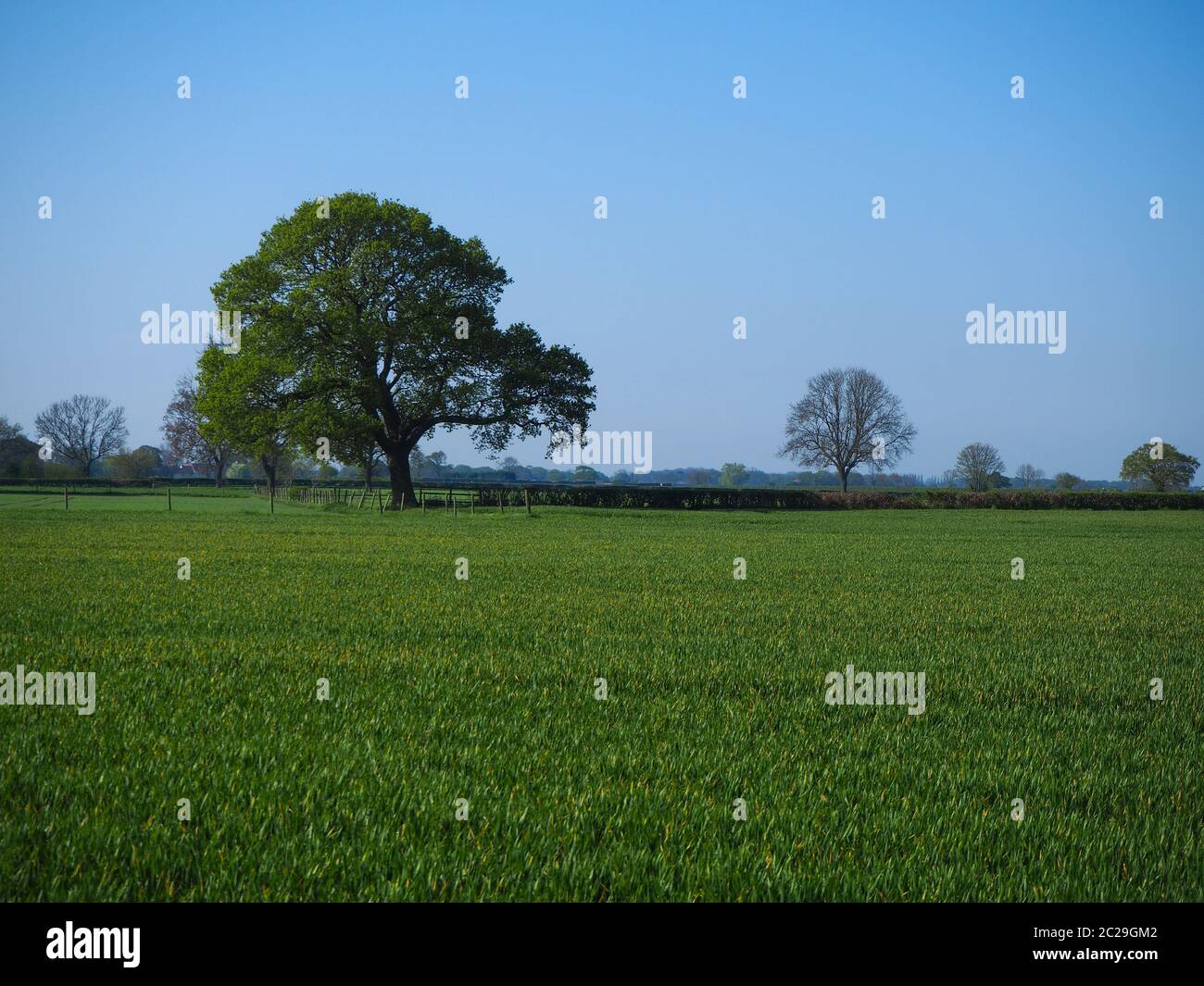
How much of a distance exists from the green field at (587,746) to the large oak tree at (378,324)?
30930mm

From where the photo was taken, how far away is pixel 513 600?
1441cm

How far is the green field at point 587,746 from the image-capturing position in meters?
4.43

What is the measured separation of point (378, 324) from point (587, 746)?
41431 mm

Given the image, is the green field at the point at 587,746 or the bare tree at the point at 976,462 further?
the bare tree at the point at 976,462

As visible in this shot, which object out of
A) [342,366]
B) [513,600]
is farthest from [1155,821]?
[342,366]

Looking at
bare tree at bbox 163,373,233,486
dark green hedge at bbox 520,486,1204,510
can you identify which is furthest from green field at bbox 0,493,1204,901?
bare tree at bbox 163,373,233,486

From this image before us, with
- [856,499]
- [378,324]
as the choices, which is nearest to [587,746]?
[378,324]

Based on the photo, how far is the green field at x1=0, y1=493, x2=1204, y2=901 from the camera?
14.5ft

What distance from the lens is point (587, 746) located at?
652 centimetres

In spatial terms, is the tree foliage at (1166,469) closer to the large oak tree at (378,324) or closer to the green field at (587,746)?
the large oak tree at (378,324)

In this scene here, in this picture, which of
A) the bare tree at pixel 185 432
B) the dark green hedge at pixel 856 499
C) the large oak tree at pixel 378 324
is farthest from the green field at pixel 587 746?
the bare tree at pixel 185 432

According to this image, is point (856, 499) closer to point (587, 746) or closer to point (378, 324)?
point (378, 324)
